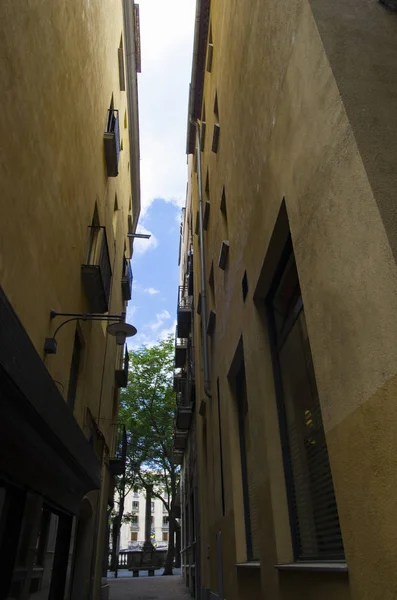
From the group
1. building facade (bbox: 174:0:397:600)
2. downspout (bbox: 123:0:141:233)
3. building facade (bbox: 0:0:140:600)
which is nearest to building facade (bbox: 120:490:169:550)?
downspout (bbox: 123:0:141:233)

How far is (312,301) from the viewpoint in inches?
145

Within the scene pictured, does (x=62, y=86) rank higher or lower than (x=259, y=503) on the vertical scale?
higher

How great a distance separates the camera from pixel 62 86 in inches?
265

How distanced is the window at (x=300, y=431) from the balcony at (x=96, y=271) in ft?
12.0

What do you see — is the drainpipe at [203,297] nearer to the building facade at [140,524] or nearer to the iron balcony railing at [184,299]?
the iron balcony railing at [184,299]

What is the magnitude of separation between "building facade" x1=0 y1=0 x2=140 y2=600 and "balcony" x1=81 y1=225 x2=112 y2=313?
2 cm

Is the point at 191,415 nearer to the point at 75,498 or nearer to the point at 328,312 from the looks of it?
the point at 75,498

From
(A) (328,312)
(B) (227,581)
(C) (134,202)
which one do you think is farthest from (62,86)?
(C) (134,202)

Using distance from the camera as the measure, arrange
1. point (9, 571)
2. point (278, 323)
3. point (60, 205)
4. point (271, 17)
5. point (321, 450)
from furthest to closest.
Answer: point (60, 205)
point (278, 323)
point (271, 17)
point (9, 571)
point (321, 450)

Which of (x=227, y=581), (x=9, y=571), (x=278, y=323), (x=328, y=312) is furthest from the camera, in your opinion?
(x=227, y=581)

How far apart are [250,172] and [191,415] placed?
1476 cm

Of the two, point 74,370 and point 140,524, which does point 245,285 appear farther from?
point 140,524

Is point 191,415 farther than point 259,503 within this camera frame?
Yes

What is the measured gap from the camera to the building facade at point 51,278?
14.5 feet
